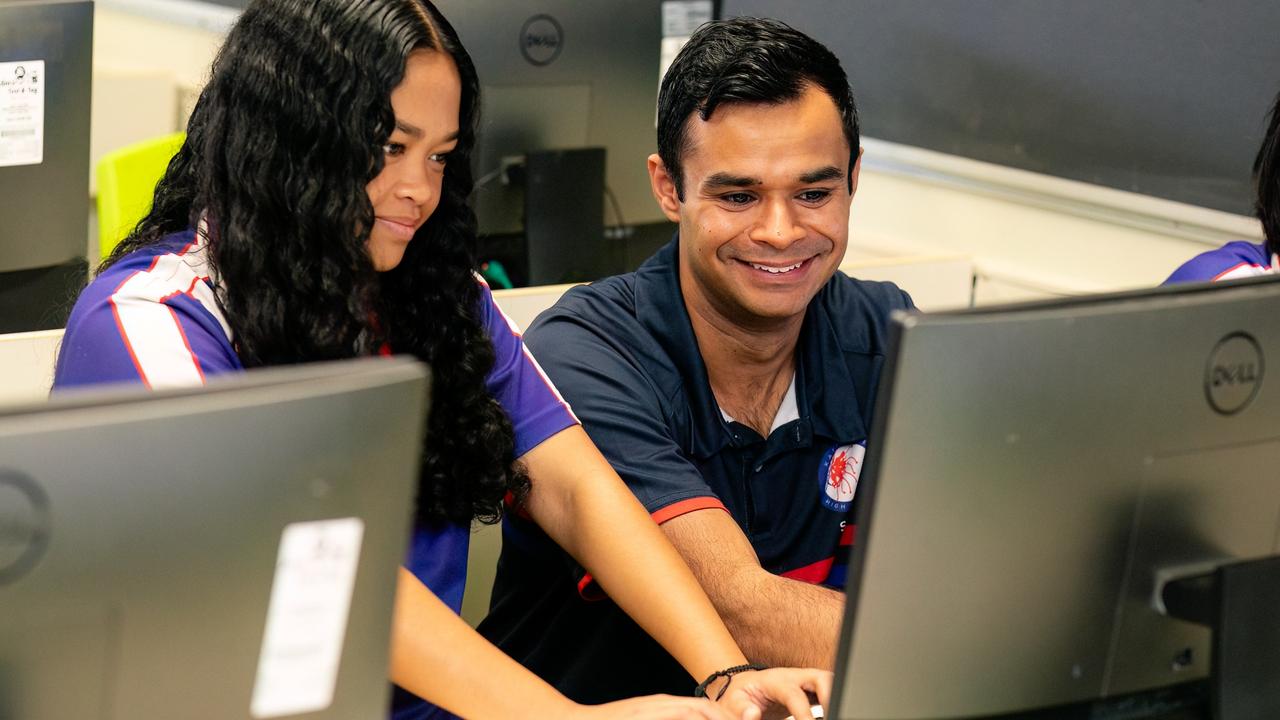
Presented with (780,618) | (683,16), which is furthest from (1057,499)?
(683,16)

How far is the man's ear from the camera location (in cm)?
175

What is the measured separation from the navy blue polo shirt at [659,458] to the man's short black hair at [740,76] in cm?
18

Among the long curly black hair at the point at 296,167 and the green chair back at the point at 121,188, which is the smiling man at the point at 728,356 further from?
the green chair back at the point at 121,188

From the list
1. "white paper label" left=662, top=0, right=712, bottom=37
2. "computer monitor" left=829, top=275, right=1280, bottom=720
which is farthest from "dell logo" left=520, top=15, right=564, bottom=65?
"computer monitor" left=829, top=275, right=1280, bottom=720

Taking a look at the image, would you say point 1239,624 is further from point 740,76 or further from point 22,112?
point 22,112

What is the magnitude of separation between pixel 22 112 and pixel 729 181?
1.01 m

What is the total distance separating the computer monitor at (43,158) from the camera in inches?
75.9

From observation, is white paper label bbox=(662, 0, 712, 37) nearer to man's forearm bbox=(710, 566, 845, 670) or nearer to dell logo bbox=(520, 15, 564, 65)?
dell logo bbox=(520, 15, 564, 65)

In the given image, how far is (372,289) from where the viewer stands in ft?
4.38

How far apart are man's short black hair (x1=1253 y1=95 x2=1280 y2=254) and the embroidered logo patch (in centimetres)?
57

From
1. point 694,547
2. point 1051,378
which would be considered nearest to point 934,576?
point 1051,378

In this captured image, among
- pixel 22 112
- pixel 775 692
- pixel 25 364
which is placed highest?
pixel 22 112

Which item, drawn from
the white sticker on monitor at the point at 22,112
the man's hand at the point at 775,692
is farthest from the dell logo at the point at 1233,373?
the white sticker on monitor at the point at 22,112

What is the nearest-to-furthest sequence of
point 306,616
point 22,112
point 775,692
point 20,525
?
1. point 20,525
2. point 306,616
3. point 775,692
4. point 22,112
